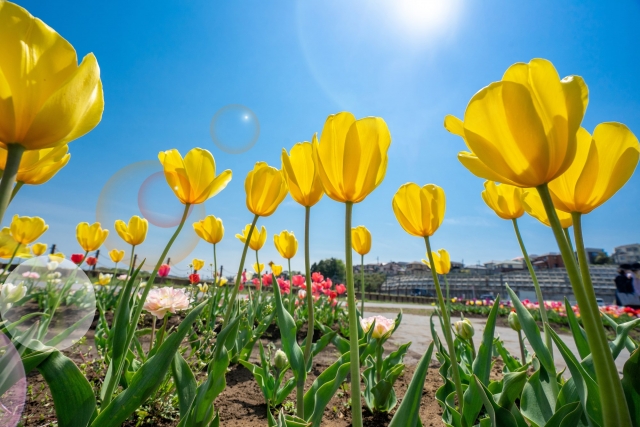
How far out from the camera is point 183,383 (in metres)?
0.90

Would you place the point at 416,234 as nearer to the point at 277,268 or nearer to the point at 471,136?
the point at 471,136

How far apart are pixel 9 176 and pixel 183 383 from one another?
75cm

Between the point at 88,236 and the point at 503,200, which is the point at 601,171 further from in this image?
the point at 88,236

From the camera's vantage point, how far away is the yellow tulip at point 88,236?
89.5 inches

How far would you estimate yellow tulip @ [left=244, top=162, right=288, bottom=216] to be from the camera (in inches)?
48.0

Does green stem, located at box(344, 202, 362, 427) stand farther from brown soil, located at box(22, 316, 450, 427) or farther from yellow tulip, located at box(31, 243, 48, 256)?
yellow tulip, located at box(31, 243, 48, 256)

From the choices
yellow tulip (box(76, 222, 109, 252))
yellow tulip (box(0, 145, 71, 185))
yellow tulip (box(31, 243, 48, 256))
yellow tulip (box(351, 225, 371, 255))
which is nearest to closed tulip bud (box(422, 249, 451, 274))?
yellow tulip (box(351, 225, 371, 255))

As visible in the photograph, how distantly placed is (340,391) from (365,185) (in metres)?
1.72

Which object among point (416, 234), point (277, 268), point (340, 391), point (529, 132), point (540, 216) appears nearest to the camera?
point (529, 132)

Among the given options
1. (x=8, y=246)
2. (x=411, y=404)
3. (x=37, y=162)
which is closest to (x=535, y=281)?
(x=411, y=404)

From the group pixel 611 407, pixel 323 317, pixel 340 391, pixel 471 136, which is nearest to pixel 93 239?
pixel 340 391

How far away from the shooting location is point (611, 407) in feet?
1.37

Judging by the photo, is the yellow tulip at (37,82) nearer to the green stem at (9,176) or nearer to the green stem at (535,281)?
the green stem at (9,176)

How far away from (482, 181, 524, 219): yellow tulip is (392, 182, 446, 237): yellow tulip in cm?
35
